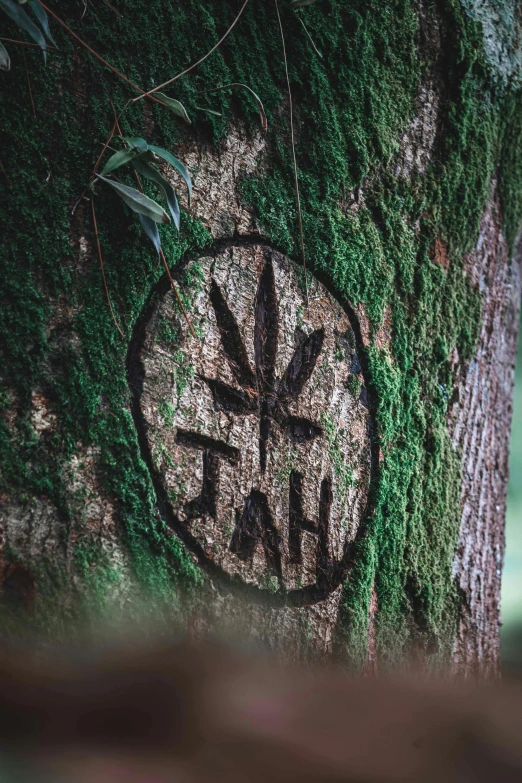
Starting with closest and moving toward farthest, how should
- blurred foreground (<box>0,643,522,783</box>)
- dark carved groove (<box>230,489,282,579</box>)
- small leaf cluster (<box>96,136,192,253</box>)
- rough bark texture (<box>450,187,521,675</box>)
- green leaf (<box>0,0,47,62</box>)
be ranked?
blurred foreground (<box>0,643,522,783</box>)
green leaf (<box>0,0,47,62</box>)
small leaf cluster (<box>96,136,192,253</box>)
dark carved groove (<box>230,489,282,579</box>)
rough bark texture (<box>450,187,521,675</box>)

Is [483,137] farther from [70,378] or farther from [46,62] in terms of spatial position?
[70,378]

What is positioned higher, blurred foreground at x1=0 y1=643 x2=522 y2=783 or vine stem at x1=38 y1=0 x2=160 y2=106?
vine stem at x1=38 y1=0 x2=160 y2=106

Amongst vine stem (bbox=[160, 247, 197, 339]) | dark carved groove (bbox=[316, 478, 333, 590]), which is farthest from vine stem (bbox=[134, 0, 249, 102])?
dark carved groove (bbox=[316, 478, 333, 590])

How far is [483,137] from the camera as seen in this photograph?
1.55 meters

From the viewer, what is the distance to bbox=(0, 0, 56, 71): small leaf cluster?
89cm

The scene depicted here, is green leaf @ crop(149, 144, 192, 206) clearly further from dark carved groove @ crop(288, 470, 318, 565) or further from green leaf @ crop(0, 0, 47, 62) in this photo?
dark carved groove @ crop(288, 470, 318, 565)

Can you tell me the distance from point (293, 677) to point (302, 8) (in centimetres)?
128

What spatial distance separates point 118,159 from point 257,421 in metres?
0.49

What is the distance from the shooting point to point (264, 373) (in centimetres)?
116

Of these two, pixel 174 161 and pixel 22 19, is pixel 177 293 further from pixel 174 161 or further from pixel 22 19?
pixel 22 19

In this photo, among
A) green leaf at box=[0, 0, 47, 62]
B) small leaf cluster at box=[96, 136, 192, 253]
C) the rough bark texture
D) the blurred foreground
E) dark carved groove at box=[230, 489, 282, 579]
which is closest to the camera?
the blurred foreground

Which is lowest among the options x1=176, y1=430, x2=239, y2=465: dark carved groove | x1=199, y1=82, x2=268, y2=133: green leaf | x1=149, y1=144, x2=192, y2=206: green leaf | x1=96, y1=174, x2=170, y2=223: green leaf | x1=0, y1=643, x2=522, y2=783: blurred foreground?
x1=0, y1=643, x2=522, y2=783: blurred foreground

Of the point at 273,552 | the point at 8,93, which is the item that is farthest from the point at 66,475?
the point at 8,93

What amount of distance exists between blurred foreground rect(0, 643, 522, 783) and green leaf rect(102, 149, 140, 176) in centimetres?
77
